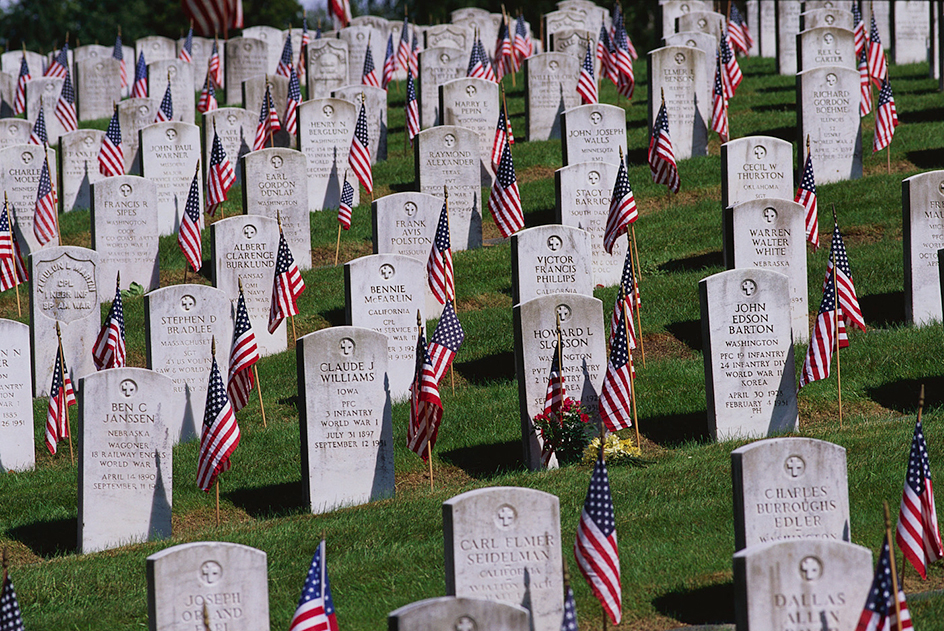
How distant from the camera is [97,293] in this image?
666 inches

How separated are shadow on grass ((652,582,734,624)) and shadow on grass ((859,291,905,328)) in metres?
6.97

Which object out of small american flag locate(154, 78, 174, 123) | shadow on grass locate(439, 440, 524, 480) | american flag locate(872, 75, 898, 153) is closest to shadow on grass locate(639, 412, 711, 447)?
shadow on grass locate(439, 440, 524, 480)

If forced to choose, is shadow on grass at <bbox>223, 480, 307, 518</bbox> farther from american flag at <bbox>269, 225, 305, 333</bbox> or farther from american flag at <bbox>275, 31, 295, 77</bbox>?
american flag at <bbox>275, 31, 295, 77</bbox>

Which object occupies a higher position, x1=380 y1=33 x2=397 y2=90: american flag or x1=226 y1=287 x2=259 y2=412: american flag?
x1=380 y1=33 x2=397 y2=90: american flag

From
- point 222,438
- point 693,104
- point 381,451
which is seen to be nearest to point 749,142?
point 693,104

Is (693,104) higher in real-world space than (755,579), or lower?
higher

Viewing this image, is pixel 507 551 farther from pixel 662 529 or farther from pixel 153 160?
pixel 153 160

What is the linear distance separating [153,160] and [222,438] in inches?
412

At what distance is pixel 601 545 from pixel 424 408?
12.9 feet

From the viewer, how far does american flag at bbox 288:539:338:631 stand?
8.47 metres

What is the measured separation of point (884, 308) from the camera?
16.5 m

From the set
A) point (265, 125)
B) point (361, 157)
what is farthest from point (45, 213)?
point (361, 157)

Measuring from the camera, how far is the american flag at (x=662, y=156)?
18.7 metres

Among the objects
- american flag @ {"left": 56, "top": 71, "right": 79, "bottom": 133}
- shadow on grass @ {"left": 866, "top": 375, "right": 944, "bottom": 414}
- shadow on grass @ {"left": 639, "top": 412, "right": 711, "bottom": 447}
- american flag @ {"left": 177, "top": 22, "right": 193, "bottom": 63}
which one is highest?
american flag @ {"left": 177, "top": 22, "right": 193, "bottom": 63}
